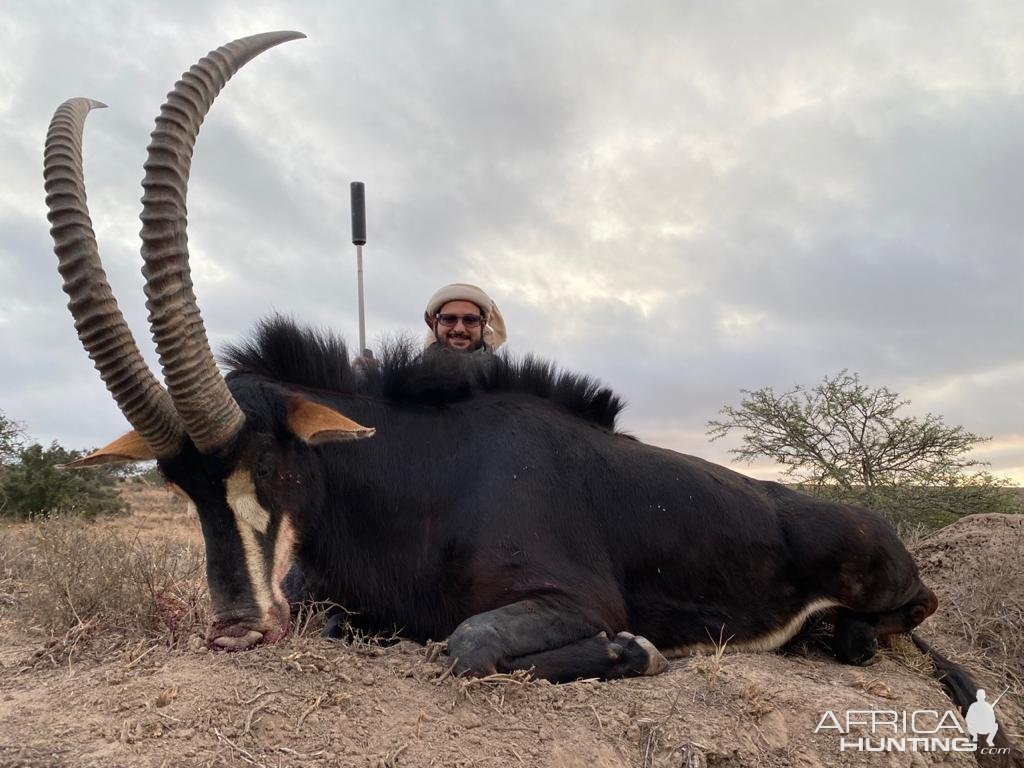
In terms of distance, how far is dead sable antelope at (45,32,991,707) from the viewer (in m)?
3.46

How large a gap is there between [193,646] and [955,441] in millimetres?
10561

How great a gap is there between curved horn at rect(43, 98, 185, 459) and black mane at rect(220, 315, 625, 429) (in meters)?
0.68

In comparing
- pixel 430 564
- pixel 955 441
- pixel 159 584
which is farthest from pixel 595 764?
pixel 955 441

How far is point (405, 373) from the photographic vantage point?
455cm

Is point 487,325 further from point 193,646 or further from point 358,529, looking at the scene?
point 193,646

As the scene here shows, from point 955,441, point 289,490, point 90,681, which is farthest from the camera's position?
point 955,441

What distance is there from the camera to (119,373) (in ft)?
11.5

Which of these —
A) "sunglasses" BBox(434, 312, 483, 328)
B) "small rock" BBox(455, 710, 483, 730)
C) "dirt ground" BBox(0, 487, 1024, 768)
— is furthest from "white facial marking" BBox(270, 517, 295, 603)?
"sunglasses" BBox(434, 312, 483, 328)

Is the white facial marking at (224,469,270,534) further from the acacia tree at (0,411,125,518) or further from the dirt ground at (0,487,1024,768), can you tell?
the acacia tree at (0,411,125,518)

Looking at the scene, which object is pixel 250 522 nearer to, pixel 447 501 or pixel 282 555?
pixel 282 555

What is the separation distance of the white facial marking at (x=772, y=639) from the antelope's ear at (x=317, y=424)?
6.97 ft

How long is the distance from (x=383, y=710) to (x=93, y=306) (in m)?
2.11

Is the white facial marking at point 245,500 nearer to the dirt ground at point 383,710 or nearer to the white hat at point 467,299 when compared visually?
the dirt ground at point 383,710

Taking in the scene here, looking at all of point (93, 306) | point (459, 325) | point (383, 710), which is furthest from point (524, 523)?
point (459, 325)
